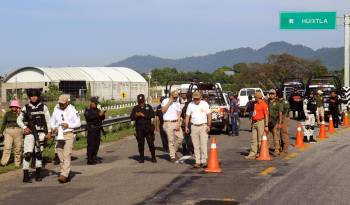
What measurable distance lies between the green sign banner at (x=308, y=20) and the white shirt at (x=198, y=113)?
25.7 m

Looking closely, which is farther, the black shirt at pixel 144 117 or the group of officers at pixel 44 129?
the black shirt at pixel 144 117

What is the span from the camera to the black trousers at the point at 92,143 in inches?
599

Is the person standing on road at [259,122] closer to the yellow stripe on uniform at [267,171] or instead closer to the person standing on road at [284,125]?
the person standing on road at [284,125]

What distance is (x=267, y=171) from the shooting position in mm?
12477

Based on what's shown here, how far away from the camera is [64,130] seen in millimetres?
11797

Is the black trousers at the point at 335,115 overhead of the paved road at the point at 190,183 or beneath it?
overhead

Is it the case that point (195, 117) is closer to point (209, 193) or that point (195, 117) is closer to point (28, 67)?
point (209, 193)

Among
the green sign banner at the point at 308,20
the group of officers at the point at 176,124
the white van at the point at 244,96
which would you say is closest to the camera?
the group of officers at the point at 176,124

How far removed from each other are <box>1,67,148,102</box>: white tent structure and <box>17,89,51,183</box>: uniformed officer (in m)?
64.5

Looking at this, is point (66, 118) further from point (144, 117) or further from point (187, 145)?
point (187, 145)

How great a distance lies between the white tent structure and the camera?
79944 millimetres

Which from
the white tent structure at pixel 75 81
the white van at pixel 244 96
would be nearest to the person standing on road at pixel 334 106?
the white van at pixel 244 96

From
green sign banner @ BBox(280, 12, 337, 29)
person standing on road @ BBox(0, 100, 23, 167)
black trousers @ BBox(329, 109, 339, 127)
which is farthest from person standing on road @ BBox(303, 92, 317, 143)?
green sign banner @ BBox(280, 12, 337, 29)

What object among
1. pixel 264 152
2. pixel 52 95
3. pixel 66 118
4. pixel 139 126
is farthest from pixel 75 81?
pixel 66 118
